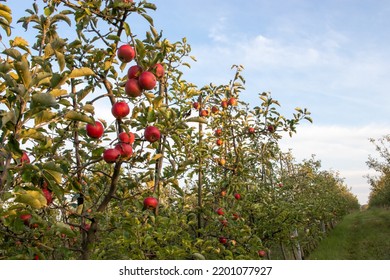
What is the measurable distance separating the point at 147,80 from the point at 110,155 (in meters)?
0.59

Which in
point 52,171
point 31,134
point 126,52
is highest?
point 126,52

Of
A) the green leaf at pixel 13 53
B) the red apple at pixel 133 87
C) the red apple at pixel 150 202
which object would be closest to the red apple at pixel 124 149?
the red apple at pixel 133 87

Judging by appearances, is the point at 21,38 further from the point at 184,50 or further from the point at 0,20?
the point at 184,50

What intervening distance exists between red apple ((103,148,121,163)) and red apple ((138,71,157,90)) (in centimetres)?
51

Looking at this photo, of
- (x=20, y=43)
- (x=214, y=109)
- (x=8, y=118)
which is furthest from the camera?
(x=214, y=109)

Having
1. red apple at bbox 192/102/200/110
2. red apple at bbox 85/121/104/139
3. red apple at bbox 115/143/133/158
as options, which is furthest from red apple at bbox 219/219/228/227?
red apple at bbox 85/121/104/139

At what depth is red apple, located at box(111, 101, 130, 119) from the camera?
8.21ft

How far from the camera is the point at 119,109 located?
2502 mm

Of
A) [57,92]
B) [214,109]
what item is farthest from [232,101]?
[57,92]

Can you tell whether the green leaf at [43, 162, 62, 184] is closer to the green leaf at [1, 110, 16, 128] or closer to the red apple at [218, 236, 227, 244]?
the green leaf at [1, 110, 16, 128]

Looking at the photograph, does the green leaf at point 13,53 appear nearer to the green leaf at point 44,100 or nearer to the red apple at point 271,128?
the green leaf at point 44,100

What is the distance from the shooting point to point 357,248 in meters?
16.5

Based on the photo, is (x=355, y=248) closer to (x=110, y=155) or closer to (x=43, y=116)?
(x=110, y=155)

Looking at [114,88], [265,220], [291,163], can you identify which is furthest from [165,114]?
[291,163]
